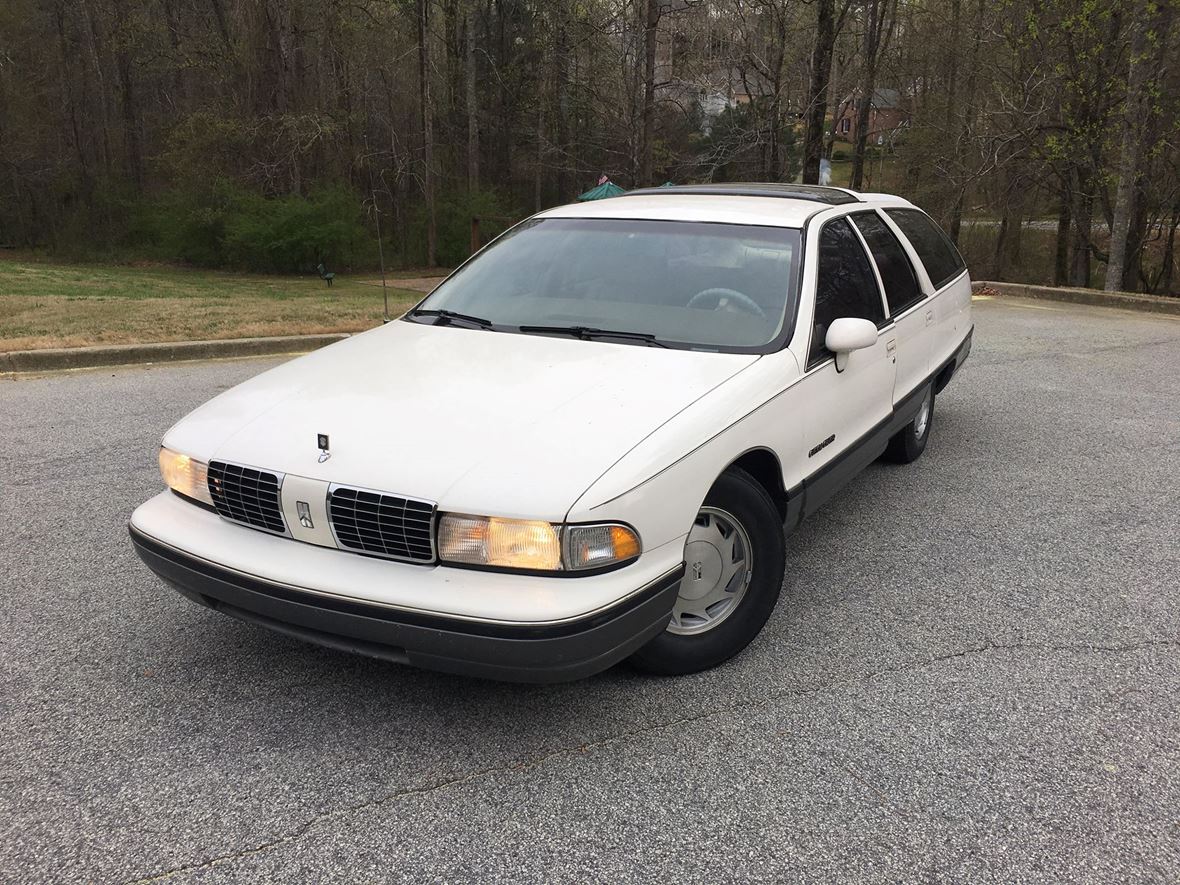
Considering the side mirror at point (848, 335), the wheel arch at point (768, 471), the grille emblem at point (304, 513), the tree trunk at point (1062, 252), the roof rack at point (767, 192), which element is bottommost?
the tree trunk at point (1062, 252)

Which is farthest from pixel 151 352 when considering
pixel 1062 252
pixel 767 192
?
pixel 1062 252

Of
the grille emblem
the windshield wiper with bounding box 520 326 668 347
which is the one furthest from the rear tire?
the grille emblem

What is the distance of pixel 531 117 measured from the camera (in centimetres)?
3638

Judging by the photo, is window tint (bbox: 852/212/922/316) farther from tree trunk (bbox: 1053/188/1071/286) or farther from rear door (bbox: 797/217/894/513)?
tree trunk (bbox: 1053/188/1071/286)

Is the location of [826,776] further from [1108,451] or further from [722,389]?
[1108,451]

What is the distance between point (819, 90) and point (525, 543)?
16.0 meters

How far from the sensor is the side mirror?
3584 millimetres

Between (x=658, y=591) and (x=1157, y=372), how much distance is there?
776 centimetres

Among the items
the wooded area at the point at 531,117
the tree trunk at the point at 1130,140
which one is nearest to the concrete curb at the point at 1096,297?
the tree trunk at the point at 1130,140

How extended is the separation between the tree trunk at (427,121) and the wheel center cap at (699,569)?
28.9m

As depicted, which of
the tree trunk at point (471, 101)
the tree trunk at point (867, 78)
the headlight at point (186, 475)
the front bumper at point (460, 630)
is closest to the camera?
the front bumper at point (460, 630)

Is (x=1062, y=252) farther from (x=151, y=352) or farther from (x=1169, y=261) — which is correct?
(x=151, y=352)

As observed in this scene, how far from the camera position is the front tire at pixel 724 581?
303 centimetres

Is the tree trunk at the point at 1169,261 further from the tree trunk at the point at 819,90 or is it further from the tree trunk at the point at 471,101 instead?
the tree trunk at the point at 471,101
